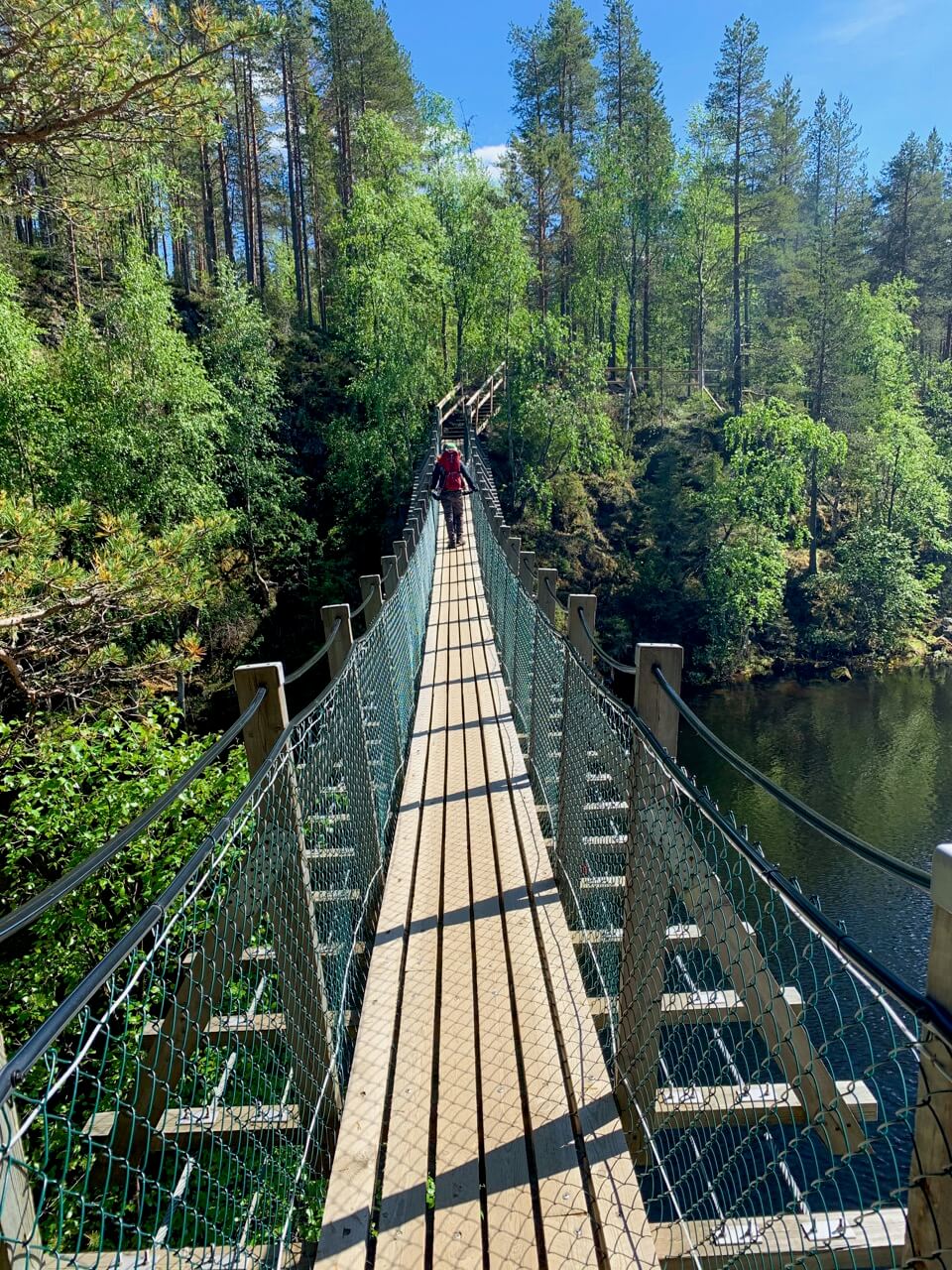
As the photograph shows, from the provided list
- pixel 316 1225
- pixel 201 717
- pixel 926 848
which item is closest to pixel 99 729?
pixel 316 1225

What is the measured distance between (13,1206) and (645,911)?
1.52 metres

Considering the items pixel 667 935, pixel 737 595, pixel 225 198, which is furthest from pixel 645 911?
pixel 225 198

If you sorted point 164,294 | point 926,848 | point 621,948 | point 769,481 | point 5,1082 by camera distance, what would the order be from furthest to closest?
point 769,481 → point 164,294 → point 926,848 → point 621,948 → point 5,1082

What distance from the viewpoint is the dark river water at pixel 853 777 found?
32.3ft

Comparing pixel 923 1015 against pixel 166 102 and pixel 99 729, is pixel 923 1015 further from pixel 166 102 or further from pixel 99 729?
pixel 166 102

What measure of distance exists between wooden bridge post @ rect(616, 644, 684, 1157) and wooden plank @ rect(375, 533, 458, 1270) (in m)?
0.55

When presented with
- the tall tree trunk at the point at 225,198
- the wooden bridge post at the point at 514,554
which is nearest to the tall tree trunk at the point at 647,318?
the tall tree trunk at the point at 225,198

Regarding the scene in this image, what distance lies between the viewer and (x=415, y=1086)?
6.57ft

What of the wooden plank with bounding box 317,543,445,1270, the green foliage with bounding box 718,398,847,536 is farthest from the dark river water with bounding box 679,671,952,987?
the wooden plank with bounding box 317,543,445,1270

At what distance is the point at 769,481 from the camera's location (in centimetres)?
1984

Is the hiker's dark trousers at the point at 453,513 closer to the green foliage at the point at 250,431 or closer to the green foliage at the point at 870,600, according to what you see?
the green foliage at the point at 250,431

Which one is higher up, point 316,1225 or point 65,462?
point 65,462

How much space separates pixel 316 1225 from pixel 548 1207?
80cm

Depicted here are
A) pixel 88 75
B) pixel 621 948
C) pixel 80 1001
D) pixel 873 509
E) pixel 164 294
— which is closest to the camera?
pixel 80 1001
